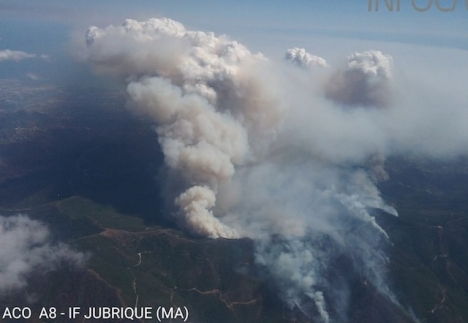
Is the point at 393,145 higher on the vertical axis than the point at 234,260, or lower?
lower

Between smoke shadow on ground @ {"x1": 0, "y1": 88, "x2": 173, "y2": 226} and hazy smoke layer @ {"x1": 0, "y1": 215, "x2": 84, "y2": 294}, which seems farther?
smoke shadow on ground @ {"x1": 0, "y1": 88, "x2": 173, "y2": 226}

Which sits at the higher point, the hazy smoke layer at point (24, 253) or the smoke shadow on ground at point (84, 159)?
the hazy smoke layer at point (24, 253)

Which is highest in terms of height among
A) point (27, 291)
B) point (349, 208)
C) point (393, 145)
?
point (27, 291)

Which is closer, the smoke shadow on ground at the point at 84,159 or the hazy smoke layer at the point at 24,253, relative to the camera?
the hazy smoke layer at the point at 24,253

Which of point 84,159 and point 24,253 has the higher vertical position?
point 24,253

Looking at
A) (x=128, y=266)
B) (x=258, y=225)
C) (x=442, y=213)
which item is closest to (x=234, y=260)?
(x=258, y=225)

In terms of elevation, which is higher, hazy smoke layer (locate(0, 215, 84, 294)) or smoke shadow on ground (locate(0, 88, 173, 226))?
hazy smoke layer (locate(0, 215, 84, 294))

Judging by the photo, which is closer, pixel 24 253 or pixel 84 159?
pixel 24 253

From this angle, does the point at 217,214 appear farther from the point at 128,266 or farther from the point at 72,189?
the point at 72,189
